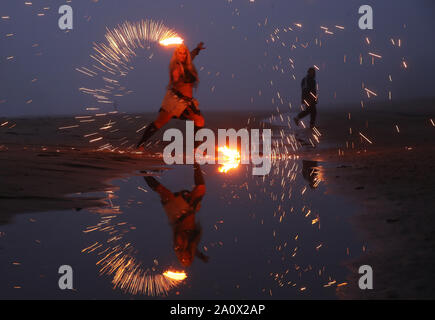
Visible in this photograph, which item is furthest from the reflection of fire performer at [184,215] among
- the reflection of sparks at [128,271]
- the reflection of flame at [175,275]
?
the reflection of sparks at [128,271]

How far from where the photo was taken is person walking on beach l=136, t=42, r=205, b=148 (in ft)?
32.7

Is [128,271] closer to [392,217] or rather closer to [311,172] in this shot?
[392,217]

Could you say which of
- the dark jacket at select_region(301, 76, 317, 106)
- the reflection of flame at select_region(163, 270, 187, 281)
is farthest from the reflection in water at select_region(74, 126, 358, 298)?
the dark jacket at select_region(301, 76, 317, 106)

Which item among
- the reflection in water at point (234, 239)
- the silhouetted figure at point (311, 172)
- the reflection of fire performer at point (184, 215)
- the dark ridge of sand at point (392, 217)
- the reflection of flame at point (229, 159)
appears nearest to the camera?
the dark ridge of sand at point (392, 217)

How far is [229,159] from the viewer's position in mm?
10805

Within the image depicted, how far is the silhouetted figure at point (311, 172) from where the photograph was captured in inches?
289

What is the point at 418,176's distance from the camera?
6.94 meters

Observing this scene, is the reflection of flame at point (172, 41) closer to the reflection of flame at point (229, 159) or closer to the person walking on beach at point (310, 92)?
the reflection of flame at point (229, 159)

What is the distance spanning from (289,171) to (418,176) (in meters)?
2.31

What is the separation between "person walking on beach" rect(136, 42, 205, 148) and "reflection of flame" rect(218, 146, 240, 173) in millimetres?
922

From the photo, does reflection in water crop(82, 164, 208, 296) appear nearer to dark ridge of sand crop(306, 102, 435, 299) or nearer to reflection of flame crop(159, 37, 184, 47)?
dark ridge of sand crop(306, 102, 435, 299)

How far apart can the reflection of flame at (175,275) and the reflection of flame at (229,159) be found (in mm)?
5202
